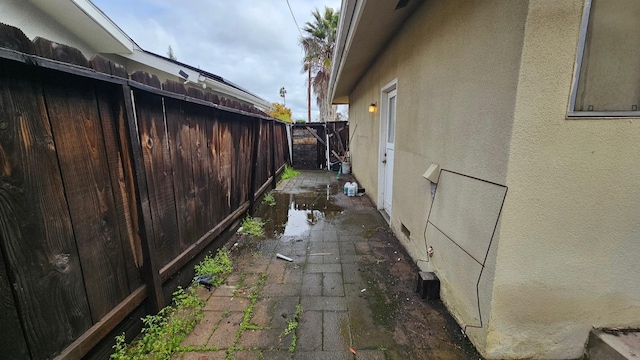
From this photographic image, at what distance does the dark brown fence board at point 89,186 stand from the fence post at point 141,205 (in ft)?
0.53

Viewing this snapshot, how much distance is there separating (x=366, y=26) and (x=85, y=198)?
3.34 m

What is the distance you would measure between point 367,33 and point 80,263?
379 centimetres

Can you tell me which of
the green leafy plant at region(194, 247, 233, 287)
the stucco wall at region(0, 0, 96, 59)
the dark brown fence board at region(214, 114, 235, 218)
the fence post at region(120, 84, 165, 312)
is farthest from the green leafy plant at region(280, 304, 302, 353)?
the stucco wall at region(0, 0, 96, 59)

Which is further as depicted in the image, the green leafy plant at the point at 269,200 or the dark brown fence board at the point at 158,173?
the green leafy plant at the point at 269,200

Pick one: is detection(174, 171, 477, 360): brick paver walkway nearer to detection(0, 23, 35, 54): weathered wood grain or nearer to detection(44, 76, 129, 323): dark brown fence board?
detection(44, 76, 129, 323): dark brown fence board

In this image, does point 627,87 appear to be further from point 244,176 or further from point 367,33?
point 244,176

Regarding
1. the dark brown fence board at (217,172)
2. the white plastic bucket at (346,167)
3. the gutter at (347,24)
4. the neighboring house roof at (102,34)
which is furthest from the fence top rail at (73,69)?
the white plastic bucket at (346,167)

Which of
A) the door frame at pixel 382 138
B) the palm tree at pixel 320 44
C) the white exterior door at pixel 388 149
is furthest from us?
the palm tree at pixel 320 44

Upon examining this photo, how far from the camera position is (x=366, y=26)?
3.15 m

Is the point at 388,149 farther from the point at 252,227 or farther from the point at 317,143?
the point at 317,143

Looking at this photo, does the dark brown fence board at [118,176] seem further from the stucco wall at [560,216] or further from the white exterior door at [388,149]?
the white exterior door at [388,149]

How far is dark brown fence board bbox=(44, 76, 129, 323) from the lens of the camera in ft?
4.34

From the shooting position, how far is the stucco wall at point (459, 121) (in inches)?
59.3

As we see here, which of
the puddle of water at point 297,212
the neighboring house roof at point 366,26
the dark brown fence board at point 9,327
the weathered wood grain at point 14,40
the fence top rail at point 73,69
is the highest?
the neighboring house roof at point 366,26
